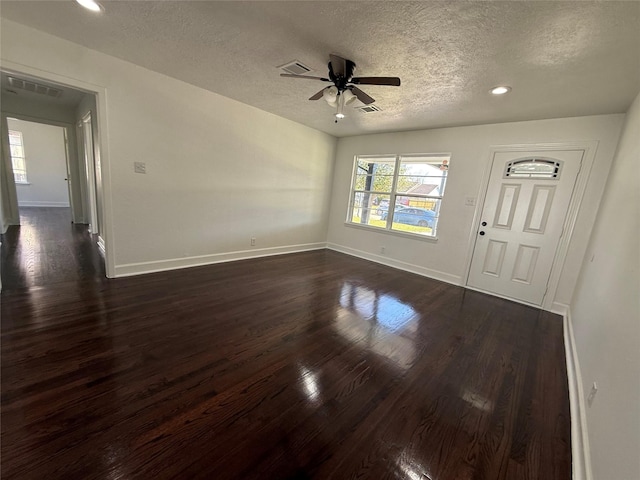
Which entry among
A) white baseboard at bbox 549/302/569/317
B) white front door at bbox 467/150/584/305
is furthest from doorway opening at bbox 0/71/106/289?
white baseboard at bbox 549/302/569/317

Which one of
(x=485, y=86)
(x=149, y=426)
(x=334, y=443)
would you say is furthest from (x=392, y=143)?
(x=149, y=426)

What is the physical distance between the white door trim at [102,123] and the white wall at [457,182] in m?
4.14

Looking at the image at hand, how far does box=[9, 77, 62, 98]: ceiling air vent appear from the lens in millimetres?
3834

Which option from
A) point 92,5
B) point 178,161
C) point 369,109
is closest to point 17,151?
point 178,161

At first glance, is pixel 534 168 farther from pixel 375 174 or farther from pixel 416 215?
pixel 375 174

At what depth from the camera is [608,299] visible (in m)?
1.70

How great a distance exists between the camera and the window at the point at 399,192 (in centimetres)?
458

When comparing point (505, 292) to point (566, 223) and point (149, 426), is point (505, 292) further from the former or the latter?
point (149, 426)

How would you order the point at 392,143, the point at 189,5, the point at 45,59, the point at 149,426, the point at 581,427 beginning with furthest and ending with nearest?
the point at 392,143, the point at 45,59, the point at 189,5, the point at 581,427, the point at 149,426

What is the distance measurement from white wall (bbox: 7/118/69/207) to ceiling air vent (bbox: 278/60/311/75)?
855cm

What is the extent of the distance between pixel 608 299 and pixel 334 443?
2.02 m

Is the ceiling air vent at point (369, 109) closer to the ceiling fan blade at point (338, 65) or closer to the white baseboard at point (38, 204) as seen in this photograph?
the ceiling fan blade at point (338, 65)

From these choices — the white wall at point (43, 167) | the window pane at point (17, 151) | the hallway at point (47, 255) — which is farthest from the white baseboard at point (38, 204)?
the hallway at point (47, 255)

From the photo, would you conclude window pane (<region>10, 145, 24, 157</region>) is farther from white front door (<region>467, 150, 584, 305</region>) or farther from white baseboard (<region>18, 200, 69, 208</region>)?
white front door (<region>467, 150, 584, 305</region>)
